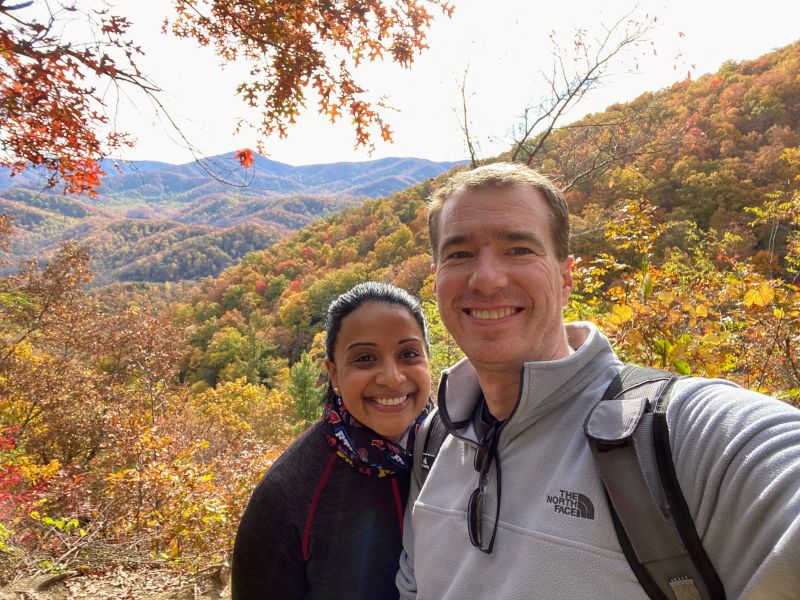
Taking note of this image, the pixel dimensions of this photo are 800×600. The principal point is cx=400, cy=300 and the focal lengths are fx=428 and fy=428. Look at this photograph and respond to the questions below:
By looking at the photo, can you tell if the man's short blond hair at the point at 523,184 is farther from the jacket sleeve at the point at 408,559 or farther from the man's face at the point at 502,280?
the jacket sleeve at the point at 408,559

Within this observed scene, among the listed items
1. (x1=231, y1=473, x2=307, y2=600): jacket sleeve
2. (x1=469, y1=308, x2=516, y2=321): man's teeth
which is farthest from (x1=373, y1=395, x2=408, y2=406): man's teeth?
(x1=469, y1=308, x2=516, y2=321): man's teeth

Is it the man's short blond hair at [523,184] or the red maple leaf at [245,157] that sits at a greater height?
the red maple leaf at [245,157]

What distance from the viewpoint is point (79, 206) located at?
194m

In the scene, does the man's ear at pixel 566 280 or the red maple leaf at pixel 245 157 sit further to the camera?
the red maple leaf at pixel 245 157

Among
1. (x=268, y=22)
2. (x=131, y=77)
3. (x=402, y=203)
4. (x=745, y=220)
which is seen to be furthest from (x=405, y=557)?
(x=402, y=203)

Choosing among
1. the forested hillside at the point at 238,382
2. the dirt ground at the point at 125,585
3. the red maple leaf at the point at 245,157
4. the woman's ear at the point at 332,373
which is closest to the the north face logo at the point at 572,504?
the woman's ear at the point at 332,373

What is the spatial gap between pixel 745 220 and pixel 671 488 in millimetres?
30832

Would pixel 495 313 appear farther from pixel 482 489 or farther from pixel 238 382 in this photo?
pixel 238 382

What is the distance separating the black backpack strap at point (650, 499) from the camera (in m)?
0.80

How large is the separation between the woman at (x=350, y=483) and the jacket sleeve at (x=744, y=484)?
1073 mm

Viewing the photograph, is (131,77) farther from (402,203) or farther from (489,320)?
(402,203)

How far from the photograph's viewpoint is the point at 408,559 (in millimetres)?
1512

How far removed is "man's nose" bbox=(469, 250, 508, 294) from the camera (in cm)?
134

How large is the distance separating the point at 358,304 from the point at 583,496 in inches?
45.3
